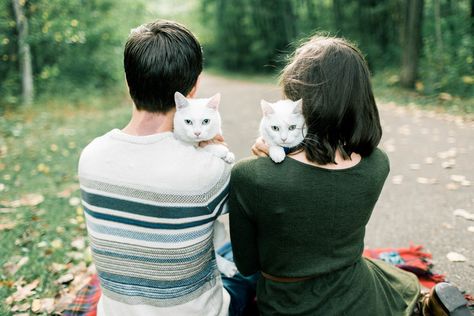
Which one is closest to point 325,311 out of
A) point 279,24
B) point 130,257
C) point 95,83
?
point 130,257

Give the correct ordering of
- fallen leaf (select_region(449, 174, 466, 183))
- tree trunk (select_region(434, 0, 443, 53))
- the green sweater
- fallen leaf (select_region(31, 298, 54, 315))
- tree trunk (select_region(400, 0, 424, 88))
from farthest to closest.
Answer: tree trunk (select_region(434, 0, 443, 53)) → tree trunk (select_region(400, 0, 424, 88)) → fallen leaf (select_region(449, 174, 466, 183)) → fallen leaf (select_region(31, 298, 54, 315)) → the green sweater

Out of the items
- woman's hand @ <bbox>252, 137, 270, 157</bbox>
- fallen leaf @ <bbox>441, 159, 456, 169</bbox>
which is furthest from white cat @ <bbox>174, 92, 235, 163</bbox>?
fallen leaf @ <bbox>441, 159, 456, 169</bbox>

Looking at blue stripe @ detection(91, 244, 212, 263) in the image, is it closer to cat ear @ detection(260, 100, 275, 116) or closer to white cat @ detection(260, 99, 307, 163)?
white cat @ detection(260, 99, 307, 163)

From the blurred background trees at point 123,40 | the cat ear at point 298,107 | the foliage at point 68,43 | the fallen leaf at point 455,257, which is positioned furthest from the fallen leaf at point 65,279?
the foliage at point 68,43

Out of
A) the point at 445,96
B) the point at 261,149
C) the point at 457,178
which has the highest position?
the point at 261,149

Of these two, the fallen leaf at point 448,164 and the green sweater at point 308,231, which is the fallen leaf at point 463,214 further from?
the green sweater at point 308,231

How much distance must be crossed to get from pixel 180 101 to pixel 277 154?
1.49 feet

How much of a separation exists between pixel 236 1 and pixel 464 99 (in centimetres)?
1231

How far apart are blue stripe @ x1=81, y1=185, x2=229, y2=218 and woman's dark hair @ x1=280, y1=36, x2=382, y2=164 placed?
47cm

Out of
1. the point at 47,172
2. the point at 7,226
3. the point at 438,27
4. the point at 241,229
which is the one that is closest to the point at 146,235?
the point at 241,229

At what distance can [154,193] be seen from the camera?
59.8 inches

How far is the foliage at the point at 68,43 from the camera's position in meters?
7.14

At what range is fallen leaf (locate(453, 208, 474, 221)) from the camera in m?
3.25

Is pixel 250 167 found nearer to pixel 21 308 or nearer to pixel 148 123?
pixel 148 123
